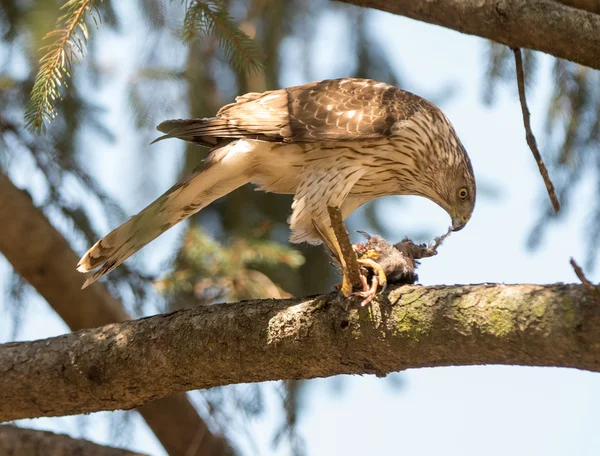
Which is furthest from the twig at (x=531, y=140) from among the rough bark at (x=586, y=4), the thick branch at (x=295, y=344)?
the thick branch at (x=295, y=344)

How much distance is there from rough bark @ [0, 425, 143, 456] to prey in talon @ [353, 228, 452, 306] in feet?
5.28

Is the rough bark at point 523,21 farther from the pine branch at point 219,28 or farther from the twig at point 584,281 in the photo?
the twig at point 584,281

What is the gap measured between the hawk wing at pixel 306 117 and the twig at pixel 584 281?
5.55 feet

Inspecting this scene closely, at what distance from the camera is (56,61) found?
2.63m

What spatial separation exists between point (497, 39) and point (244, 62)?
3.42 ft

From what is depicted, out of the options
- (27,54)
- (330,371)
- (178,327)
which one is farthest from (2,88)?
(330,371)

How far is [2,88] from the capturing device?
14.6ft

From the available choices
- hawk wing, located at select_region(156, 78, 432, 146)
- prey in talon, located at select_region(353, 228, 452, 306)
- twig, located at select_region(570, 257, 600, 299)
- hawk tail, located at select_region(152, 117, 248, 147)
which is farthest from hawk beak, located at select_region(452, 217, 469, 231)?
twig, located at select_region(570, 257, 600, 299)

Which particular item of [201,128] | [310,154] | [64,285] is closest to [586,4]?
[310,154]

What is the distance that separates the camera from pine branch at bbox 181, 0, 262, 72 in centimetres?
286

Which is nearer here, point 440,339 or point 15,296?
point 440,339

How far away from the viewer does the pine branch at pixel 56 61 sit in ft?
8.34

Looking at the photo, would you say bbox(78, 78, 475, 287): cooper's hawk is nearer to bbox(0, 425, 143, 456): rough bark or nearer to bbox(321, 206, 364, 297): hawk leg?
bbox(321, 206, 364, 297): hawk leg

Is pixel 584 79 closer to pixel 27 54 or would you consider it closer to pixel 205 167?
pixel 205 167
